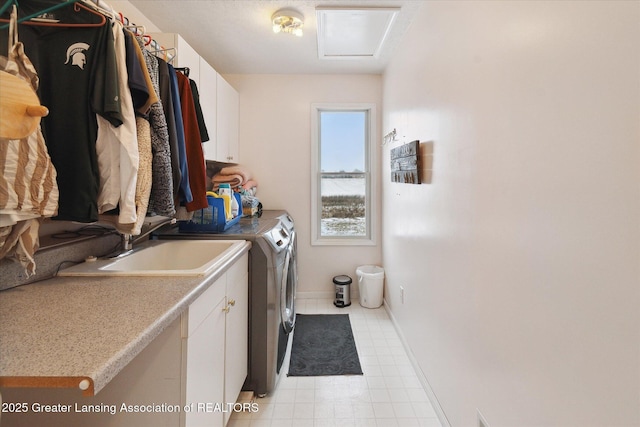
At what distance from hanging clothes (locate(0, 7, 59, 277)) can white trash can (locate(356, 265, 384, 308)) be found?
253 centimetres

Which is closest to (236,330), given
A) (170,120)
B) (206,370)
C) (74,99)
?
(206,370)

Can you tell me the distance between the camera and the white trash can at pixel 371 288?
2.92 meters

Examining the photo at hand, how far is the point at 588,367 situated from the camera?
68 cm

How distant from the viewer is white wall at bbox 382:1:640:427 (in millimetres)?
610

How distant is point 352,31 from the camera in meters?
2.21

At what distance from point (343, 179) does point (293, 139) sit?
28.6 inches

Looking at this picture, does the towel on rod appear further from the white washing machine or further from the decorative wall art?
the decorative wall art

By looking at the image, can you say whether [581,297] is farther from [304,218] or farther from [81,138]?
[304,218]

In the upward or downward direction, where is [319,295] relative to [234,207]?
downward

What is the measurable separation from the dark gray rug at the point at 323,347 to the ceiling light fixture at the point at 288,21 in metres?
2.40

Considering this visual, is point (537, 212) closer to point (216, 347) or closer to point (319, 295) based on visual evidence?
point (216, 347)

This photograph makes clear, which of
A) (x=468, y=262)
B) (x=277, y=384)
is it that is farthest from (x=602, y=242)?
(x=277, y=384)

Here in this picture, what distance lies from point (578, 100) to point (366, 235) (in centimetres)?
261

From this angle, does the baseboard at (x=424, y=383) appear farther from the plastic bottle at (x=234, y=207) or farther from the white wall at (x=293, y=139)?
the plastic bottle at (x=234, y=207)
